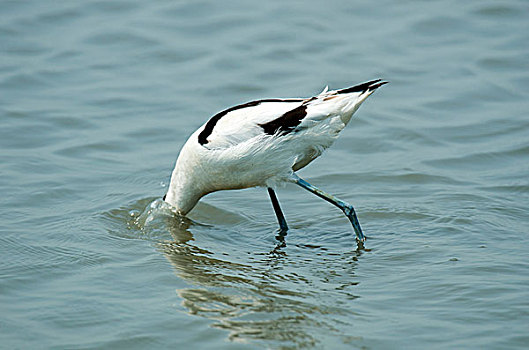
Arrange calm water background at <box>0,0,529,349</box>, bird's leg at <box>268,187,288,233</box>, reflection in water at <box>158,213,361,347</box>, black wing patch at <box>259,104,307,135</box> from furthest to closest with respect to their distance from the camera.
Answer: bird's leg at <box>268,187,288,233</box>
black wing patch at <box>259,104,307,135</box>
calm water background at <box>0,0,529,349</box>
reflection in water at <box>158,213,361,347</box>

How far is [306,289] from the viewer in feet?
19.6

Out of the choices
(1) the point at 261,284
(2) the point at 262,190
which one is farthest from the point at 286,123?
(2) the point at 262,190

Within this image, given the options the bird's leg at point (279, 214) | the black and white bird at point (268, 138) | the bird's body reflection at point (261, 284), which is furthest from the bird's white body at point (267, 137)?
the bird's body reflection at point (261, 284)

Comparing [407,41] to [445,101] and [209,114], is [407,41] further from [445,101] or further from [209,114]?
[209,114]

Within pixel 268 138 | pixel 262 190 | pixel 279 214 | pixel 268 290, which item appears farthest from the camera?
pixel 262 190

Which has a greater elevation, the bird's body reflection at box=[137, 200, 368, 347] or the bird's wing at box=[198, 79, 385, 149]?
the bird's wing at box=[198, 79, 385, 149]

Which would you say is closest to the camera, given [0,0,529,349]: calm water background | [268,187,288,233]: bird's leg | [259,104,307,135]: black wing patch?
[0,0,529,349]: calm water background

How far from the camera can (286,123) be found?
21.8 ft

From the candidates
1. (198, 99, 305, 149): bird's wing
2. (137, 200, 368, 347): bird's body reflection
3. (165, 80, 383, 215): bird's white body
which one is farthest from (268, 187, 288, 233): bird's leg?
(198, 99, 305, 149): bird's wing

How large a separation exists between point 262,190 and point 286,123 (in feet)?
7.09

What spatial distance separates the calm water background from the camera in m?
5.46

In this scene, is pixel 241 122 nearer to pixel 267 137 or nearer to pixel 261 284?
pixel 267 137

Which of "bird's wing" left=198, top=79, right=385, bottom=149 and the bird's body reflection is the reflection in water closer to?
the bird's body reflection

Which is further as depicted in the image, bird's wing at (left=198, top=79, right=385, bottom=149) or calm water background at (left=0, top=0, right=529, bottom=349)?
bird's wing at (left=198, top=79, right=385, bottom=149)
